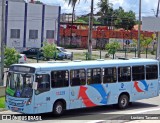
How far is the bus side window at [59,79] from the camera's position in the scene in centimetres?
1778

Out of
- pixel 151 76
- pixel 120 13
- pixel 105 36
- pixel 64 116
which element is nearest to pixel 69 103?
pixel 64 116

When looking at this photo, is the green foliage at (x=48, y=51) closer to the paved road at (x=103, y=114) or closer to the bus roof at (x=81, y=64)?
the paved road at (x=103, y=114)

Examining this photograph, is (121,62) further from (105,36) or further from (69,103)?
(105,36)

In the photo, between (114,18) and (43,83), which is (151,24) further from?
(114,18)

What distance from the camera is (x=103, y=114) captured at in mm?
18859

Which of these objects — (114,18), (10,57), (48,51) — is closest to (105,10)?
(114,18)

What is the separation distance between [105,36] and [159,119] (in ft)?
210

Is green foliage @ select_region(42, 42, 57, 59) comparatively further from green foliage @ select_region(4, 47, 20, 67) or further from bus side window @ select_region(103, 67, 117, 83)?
bus side window @ select_region(103, 67, 117, 83)

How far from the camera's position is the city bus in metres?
17.2

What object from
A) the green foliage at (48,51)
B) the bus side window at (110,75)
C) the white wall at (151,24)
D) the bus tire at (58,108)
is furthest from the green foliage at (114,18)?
the bus tire at (58,108)

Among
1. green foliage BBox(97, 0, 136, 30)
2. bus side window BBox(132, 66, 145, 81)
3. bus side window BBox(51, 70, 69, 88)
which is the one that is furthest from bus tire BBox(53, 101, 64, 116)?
green foliage BBox(97, 0, 136, 30)

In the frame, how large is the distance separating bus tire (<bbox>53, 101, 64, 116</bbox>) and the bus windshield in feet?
4.56

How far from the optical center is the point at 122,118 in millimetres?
17016

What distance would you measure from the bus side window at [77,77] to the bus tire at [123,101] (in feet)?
8.37
